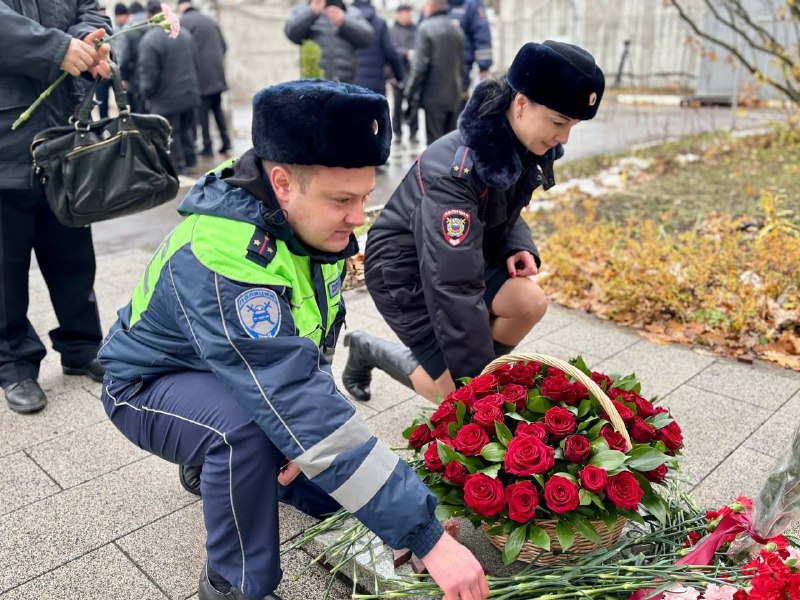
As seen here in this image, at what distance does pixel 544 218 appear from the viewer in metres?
6.56

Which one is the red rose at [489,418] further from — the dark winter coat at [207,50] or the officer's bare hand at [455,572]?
the dark winter coat at [207,50]

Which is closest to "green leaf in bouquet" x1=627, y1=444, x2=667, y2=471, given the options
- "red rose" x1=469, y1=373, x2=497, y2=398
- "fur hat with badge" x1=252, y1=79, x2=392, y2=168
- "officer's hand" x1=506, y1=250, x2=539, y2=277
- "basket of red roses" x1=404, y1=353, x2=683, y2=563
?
"basket of red roses" x1=404, y1=353, x2=683, y2=563

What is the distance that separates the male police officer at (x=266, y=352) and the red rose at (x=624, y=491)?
0.36m

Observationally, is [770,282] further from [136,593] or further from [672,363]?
[136,593]

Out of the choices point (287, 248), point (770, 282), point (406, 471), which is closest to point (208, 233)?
point (287, 248)

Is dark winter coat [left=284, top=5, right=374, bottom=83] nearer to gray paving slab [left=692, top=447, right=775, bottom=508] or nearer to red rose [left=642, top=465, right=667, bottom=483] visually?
gray paving slab [left=692, top=447, right=775, bottom=508]

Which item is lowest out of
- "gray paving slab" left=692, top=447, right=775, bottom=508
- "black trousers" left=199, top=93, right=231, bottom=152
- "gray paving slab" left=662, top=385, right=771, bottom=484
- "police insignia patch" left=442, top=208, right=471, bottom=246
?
"black trousers" left=199, top=93, right=231, bottom=152

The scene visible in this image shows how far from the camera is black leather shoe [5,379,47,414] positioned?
10.3ft

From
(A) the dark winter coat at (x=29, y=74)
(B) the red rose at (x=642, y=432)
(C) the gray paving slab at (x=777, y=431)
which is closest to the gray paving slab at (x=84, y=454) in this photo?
(A) the dark winter coat at (x=29, y=74)

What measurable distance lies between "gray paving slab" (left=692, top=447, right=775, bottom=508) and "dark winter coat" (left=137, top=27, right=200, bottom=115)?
7.37m

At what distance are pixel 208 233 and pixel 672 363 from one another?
104 inches

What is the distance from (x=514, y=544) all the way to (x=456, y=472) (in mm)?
220

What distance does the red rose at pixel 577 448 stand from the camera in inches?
72.1

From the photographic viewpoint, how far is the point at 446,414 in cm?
210
